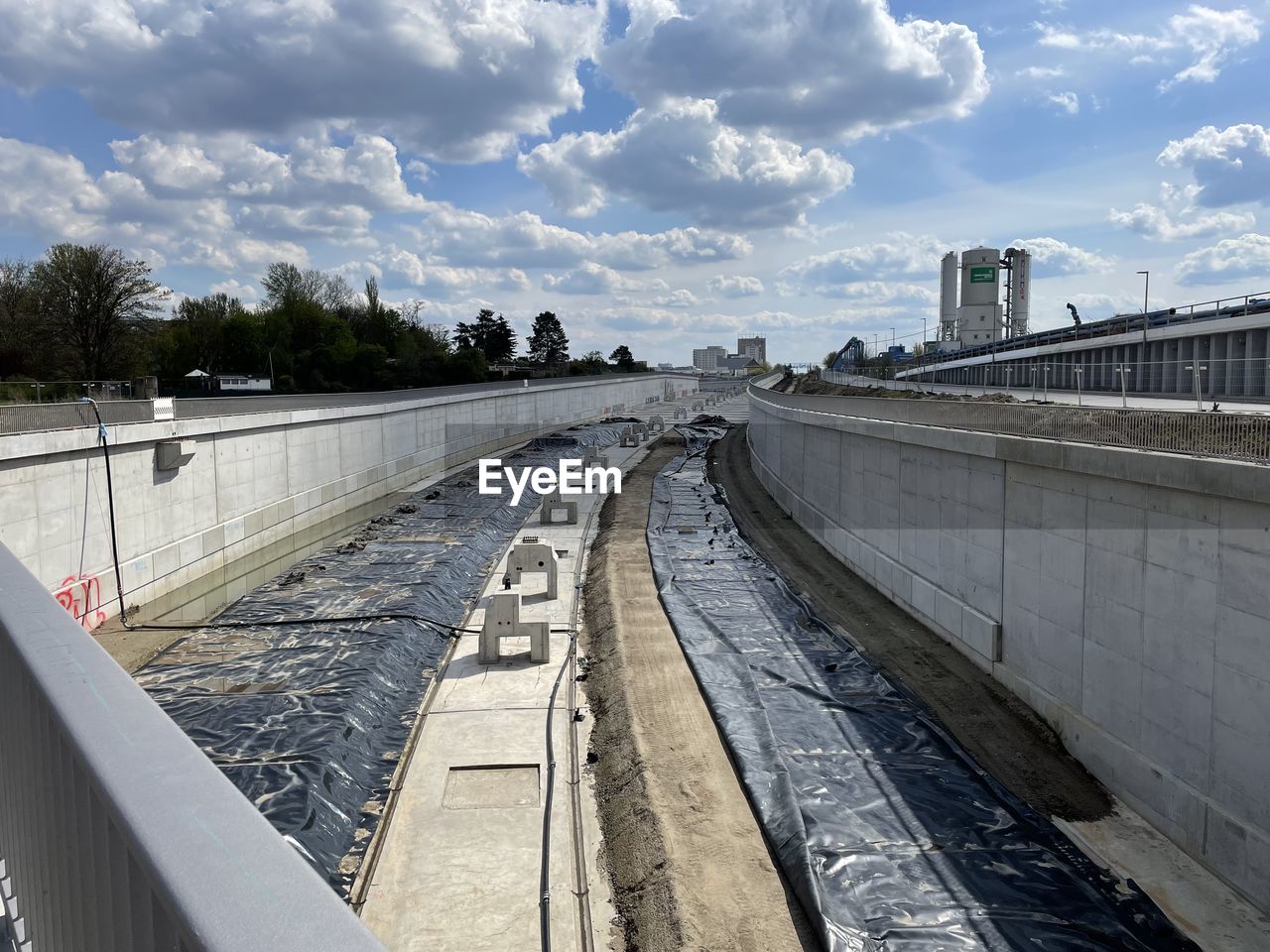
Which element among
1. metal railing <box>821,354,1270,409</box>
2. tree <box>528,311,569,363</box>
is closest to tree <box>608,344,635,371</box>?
tree <box>528,311,569,363</box>

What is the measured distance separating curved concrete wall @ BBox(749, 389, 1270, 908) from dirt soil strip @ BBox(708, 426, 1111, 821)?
32cm

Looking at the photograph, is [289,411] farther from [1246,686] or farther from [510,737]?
[1246,686]

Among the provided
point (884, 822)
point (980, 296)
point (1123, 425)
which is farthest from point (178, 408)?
point (980, 296)

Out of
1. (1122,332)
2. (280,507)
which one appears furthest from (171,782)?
(1122,332)

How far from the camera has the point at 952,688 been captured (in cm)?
1662

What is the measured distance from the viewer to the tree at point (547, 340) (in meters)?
152

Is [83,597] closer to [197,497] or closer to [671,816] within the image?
[197,497]

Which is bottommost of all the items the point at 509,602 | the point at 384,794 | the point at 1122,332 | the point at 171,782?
the point at 384,794

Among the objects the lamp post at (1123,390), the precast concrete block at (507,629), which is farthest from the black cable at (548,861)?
the lamp post at (1123,390)

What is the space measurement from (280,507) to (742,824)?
26.3 metres

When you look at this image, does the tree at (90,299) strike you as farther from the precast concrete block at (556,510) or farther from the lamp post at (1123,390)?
the lamp post at (1123,390)

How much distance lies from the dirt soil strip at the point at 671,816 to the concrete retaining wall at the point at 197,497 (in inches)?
390

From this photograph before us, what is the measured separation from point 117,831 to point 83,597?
2184cm

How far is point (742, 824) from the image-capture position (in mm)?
11977
